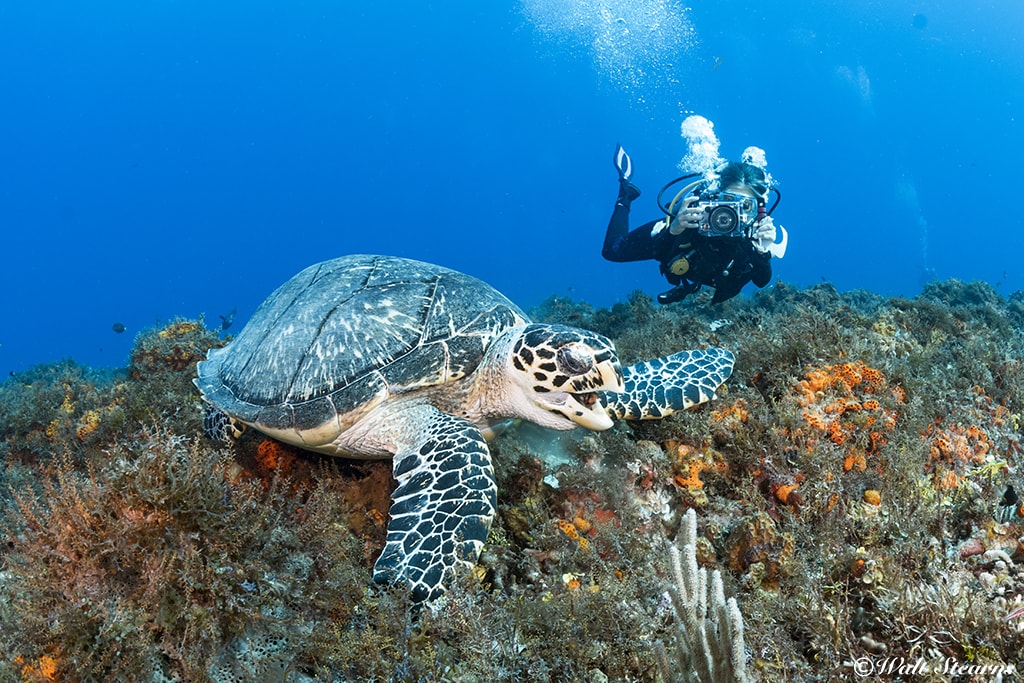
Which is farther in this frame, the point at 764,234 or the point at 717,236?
the point at 717,236

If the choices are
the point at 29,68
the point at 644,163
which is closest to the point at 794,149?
the point at 644,163

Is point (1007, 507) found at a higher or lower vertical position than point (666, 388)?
lower

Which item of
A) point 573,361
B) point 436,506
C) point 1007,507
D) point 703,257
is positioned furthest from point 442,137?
point 1007,507

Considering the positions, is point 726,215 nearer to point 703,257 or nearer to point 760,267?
point 703,257

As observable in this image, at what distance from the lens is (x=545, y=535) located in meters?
2.63

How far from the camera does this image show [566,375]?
127 inches

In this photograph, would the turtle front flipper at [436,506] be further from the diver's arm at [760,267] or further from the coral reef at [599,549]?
the diver's arm at [760,267]

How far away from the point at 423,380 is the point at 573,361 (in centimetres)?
104

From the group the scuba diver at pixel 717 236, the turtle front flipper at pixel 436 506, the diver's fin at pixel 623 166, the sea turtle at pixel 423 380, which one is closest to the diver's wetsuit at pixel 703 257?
the scuba diver at pixel 717 236

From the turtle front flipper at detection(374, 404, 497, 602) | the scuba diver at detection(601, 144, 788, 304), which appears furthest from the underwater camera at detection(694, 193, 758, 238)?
the turtle front flipper at detection(374, 404, 497, 602)

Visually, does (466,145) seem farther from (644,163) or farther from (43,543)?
(43,543)

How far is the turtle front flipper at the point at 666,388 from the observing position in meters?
3.46

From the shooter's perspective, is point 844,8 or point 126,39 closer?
point 844,8

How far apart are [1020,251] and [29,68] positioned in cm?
19019
